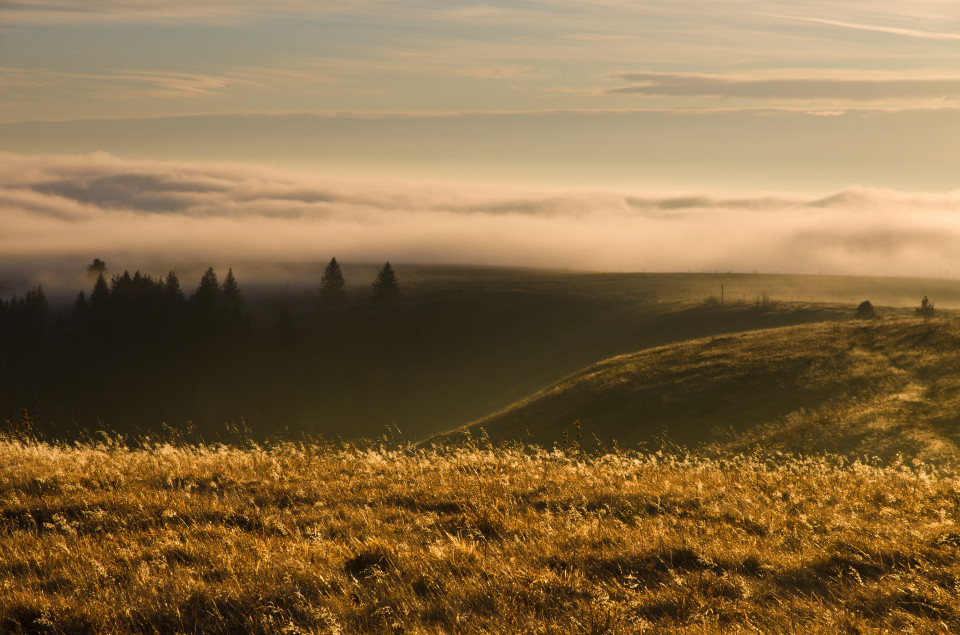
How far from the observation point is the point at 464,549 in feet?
21.6

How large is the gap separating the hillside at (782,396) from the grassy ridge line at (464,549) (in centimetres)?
1713

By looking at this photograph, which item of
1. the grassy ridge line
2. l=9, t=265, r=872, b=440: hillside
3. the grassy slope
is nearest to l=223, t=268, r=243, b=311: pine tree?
l=9, t=265, r=872, b=440: hillside

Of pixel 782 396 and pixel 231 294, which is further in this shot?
pixel 231 294

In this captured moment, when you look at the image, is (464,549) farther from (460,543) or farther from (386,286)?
(386,286)

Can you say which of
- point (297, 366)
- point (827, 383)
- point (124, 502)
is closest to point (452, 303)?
point (297, 366)

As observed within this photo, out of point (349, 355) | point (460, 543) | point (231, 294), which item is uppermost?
point (231, 294)

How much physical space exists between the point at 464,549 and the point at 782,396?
36.4 metres

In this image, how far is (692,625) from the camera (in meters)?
5.09

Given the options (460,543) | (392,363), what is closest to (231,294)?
(392,363)

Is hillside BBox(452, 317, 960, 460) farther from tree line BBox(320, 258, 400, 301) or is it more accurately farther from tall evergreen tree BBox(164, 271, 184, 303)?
tall evergreen tree BBox(164, 271, 184, 303)

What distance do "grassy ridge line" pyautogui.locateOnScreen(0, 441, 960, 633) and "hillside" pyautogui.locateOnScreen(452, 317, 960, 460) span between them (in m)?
17.1

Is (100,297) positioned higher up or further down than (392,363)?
higher up

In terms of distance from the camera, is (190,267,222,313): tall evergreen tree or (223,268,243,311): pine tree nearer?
(190,267,222,313): tall evergreen tree

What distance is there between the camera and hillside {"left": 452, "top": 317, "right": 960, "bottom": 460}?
27203 mm
